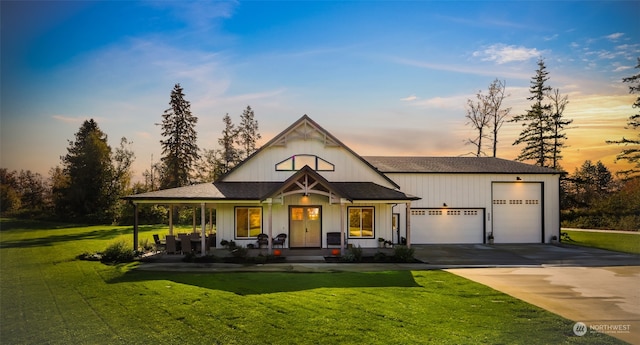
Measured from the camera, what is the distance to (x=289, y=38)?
1598 centimetres

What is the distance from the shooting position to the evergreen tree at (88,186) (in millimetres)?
39844

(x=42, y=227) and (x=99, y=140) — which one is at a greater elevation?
(x=99, y=140)

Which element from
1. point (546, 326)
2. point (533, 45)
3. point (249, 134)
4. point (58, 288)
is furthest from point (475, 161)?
point (249, 134)

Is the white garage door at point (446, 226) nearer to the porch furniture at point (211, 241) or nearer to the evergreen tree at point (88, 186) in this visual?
the porch furniture at point (211, 241)

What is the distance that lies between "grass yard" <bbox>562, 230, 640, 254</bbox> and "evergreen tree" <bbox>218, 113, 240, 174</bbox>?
33.9m

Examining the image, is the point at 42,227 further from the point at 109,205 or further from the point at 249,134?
the point at 249,134

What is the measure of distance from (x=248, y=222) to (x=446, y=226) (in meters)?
11.7

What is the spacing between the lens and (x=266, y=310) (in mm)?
8695

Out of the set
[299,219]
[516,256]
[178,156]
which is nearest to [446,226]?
[516,256]

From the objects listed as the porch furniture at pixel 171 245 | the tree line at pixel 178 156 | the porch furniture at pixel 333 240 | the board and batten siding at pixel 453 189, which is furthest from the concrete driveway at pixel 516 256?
the tree line at pixel 178 156

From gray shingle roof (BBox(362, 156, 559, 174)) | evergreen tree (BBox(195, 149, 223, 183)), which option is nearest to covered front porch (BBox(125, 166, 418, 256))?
gray shingle roof (BBox(362, 156, 559, 174))

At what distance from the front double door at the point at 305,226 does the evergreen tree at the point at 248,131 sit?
27.8 meters

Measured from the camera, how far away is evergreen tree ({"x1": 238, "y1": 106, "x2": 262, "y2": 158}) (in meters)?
46.5

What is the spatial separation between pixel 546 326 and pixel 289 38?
1325 cm
